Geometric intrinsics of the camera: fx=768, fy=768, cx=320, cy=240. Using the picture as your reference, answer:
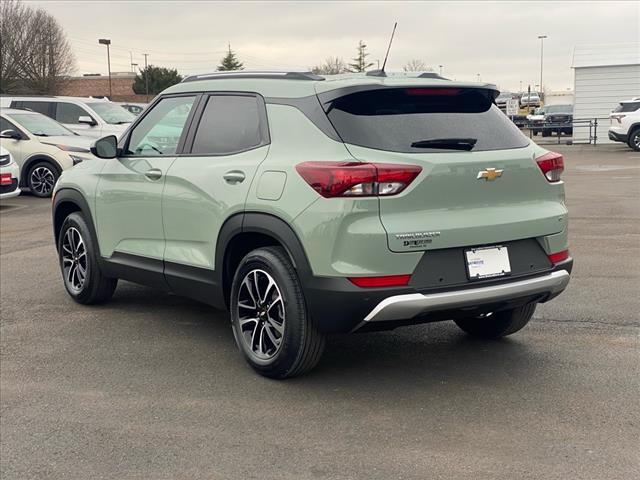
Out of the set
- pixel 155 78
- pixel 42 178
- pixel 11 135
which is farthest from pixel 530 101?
pixel 11 135

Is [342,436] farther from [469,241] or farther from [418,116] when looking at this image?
[418,116]

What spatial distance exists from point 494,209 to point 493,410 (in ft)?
3.60

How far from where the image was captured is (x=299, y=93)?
177 inches

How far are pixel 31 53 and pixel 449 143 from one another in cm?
5816

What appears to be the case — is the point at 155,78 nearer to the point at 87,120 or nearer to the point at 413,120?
the point at 87,120

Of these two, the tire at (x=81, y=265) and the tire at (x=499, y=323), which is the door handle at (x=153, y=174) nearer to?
the tire at (x=81, y=265)

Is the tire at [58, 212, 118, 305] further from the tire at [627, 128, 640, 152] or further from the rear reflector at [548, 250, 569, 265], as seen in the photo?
the tire at [627, 128, 640, 152]

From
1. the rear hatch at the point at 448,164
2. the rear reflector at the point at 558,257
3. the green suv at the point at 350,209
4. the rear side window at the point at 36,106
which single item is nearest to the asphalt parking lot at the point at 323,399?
the green suv at the point at 350,209

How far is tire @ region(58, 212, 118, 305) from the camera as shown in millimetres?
6215

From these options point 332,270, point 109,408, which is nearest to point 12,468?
point 109,408

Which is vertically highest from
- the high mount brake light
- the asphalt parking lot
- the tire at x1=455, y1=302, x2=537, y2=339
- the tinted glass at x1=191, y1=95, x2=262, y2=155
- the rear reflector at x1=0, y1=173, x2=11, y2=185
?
the high mount brake light

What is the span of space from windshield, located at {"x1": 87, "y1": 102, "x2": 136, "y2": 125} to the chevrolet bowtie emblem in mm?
14896

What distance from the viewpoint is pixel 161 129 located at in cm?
558

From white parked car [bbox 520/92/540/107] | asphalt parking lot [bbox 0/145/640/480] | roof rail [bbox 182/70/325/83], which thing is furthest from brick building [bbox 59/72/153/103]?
asphalt parking lot [bbox 0/145/640/480]
